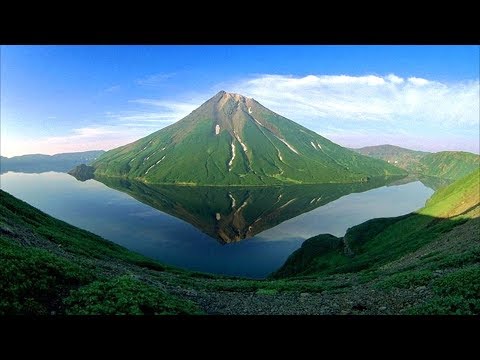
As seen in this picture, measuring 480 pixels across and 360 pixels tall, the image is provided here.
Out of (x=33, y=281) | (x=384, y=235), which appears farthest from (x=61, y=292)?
(x=384, y=235)

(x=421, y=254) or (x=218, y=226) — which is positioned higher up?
(x=421, y=254)

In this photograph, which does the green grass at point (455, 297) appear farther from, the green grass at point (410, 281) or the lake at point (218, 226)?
the lake at point (218, 226)

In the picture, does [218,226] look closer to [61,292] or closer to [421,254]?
[421,254]

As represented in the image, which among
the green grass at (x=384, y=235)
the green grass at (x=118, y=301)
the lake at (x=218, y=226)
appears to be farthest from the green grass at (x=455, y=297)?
the lake at (x=218, y=226)

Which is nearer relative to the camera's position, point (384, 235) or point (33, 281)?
point (33, 281)

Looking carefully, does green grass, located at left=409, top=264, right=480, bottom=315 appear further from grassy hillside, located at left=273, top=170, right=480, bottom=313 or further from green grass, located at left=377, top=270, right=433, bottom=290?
green grass, located at left=377, top=270, right=433, bottom=290

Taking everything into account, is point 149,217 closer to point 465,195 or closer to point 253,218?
point 253,218

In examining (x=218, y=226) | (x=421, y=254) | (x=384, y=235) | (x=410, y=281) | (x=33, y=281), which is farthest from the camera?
(x=218, y=226)
